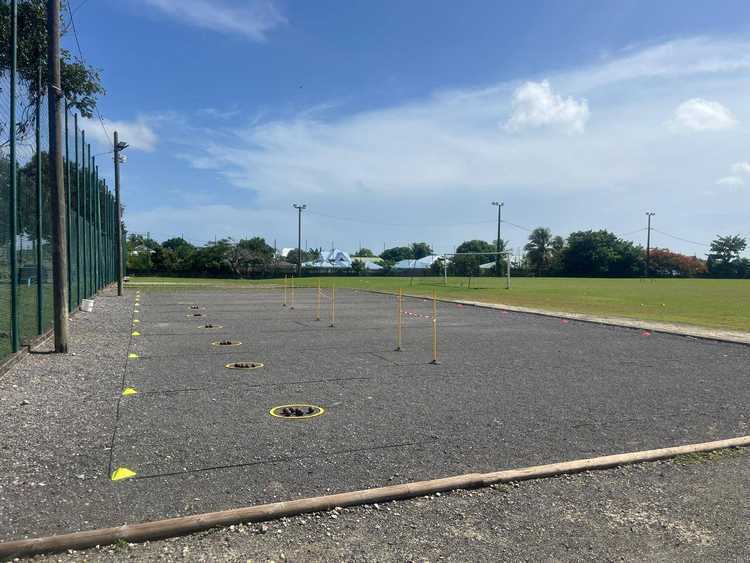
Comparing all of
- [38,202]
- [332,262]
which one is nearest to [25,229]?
[38,202]

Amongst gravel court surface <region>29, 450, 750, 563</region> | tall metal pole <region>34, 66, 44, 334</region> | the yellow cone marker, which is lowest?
gravel court surface <region>29, 450, 750, 563</region>

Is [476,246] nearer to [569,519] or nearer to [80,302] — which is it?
[80,302]

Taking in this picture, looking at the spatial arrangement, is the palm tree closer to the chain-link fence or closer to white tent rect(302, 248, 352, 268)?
white tent rect(302, 248, 352, 268)

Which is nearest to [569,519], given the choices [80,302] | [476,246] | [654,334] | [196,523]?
[196,523]

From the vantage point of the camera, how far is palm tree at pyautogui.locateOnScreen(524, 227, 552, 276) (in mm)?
105338

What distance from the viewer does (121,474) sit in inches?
188

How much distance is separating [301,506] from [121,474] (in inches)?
63.7

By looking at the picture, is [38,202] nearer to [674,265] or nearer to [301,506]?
[301,506]

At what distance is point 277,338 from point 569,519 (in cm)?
1044

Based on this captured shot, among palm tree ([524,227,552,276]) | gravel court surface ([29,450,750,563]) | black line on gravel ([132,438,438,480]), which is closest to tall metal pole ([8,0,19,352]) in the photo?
black line on gravel ([132,438,438,480])

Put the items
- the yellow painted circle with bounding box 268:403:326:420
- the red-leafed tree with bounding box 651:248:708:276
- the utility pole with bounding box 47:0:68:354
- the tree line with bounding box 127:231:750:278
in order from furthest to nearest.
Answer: the red-leafed tree with bounding box 651:248:708:276 < the tree line with bounding box 127:231:750:278 < the utility pole with bounding box 47:0:68:354 < the yellow painted circle with bounding box 268:403:326:420

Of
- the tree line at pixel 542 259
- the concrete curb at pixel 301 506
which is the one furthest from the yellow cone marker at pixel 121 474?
the tree line at pixel 542 259

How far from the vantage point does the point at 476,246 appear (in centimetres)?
12725

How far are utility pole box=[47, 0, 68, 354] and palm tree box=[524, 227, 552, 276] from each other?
99038 millimetres
